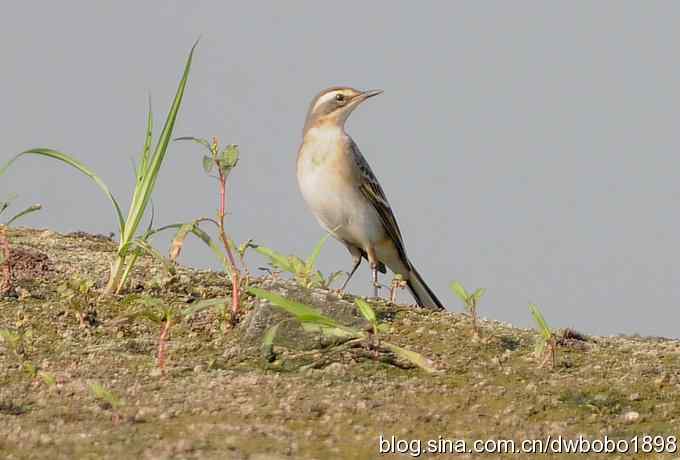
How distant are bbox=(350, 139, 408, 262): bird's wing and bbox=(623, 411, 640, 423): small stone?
4.47 meters

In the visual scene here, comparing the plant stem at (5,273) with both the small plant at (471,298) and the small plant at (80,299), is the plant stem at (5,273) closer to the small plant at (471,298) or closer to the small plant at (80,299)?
the small plant at (80,299)

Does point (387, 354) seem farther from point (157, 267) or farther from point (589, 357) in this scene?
point (157, 267)

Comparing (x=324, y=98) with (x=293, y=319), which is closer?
(x=293, y=319)

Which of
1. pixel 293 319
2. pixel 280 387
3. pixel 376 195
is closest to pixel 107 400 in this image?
pixel 280 387

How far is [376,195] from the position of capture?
9.96 m

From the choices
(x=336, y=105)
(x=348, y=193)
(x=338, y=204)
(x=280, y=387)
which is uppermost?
(x=336, y=105)

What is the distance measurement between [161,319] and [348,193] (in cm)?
349

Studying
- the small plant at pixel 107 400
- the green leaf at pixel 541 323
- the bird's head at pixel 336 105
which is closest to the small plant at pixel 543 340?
the green leaf at pixel 541 323

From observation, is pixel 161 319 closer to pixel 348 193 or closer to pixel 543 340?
pixel 543 340

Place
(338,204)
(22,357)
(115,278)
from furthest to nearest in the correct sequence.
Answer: (338,204)
(115,278)
(22,357)

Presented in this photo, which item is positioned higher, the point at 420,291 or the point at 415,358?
the point at 420,291

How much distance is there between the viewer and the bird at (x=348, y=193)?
32.0 feet

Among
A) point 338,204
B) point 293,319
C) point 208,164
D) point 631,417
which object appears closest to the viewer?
point 631,417

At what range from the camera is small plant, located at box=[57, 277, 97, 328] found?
6.88 m
